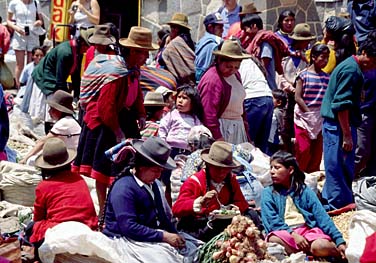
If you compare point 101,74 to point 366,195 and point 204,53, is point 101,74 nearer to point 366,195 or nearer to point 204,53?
point 366,195

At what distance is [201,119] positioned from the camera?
9.71 meters

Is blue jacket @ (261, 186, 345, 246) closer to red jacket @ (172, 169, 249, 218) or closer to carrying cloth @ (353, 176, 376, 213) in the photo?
red jacket @ (172, 169, 249, 218)

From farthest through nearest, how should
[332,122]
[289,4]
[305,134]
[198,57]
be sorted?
[289,4]
[198,57]
[305,134]
[332,122]

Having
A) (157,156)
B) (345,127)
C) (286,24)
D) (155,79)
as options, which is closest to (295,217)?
(345,127)

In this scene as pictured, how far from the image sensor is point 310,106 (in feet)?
35.8

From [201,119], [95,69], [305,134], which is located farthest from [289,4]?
[95,69]

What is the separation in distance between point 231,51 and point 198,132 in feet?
3.18

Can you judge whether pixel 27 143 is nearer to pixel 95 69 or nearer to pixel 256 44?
pixel 256 44

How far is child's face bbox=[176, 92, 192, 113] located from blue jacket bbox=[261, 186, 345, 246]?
4.80 feet

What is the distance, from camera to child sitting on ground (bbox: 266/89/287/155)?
450 inches

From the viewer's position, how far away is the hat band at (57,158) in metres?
7.91

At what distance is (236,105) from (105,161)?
1.70 meters

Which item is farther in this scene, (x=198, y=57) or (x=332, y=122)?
(x=198, y=57)

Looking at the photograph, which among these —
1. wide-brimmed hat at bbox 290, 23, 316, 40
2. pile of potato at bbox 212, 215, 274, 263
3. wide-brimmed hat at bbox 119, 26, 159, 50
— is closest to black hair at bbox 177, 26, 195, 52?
wide-brimmed hat at bbox 290, 23, 316, 40
